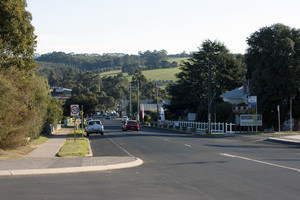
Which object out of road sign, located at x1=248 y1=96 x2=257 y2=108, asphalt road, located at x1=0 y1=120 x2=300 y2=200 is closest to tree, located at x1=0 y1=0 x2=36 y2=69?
asphalt road, located at x1=0 y1=120 x2=300 y2=200

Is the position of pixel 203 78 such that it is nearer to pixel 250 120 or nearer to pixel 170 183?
pixel 250 120

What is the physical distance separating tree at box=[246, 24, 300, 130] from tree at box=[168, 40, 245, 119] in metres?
32.5

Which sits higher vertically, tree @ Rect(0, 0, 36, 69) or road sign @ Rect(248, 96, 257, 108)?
tree @ Rect(0, 0, 36, 69)

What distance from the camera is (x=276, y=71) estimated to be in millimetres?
45719

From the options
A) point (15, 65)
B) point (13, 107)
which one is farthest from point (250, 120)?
point (13, 107)

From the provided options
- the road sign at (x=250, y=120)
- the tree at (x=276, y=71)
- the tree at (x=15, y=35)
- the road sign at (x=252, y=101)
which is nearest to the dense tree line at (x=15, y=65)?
the tree at (x=15, y=35)

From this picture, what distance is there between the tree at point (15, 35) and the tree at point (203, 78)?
57.4 meters

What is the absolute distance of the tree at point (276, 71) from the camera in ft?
146

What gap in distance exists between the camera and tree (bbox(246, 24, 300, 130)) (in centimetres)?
4456

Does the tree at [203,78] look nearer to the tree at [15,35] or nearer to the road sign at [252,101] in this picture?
the road sign at [252,101]

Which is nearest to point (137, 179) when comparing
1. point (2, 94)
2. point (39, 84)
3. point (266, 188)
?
point (266, 188)

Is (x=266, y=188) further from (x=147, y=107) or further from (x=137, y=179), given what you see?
(x=147, y=107)

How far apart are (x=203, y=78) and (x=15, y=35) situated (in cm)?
6299

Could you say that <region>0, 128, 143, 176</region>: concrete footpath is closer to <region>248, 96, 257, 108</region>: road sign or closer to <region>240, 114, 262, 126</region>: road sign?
<region>248, 96, 257, 108</region>: road sign
